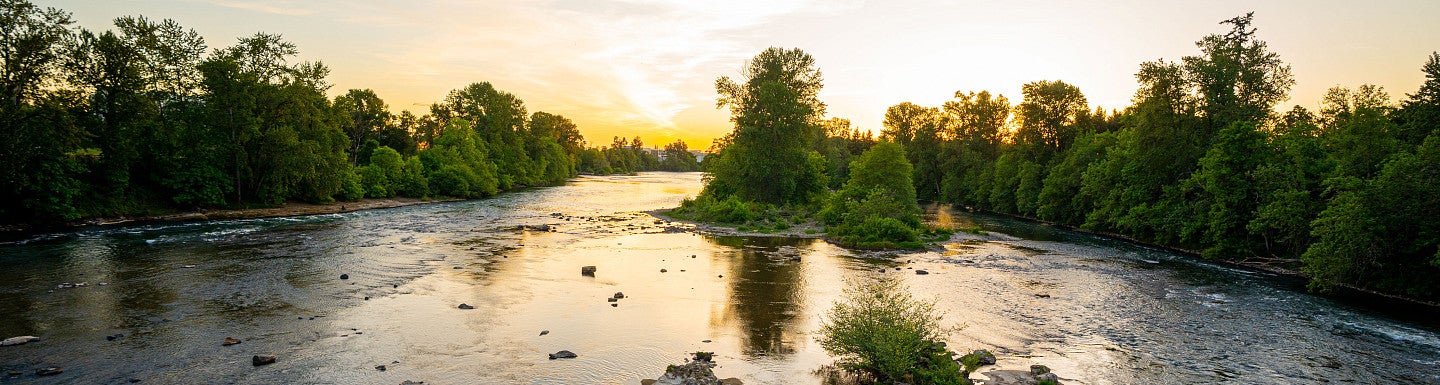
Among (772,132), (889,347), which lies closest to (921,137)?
(772,132)

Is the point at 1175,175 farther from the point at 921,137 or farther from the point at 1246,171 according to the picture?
the point at 921,137

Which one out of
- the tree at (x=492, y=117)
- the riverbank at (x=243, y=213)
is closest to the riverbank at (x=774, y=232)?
the riverbank at (x=243, y=213)

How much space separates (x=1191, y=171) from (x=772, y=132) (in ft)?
96.6

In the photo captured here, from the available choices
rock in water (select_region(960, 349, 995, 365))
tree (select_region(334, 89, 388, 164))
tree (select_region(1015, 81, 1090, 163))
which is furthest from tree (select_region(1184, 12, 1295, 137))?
tree (select_region(334, 89, 388, 164))

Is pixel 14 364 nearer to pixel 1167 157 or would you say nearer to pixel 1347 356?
pixel 1347 356

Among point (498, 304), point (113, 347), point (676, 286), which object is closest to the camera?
point (113, 347)

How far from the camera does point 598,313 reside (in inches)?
682

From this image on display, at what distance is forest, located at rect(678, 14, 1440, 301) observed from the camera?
20859 mm

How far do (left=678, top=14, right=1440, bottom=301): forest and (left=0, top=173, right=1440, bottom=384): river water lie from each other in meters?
2.88

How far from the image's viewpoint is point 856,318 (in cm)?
1180

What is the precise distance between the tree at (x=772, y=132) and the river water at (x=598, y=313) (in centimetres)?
2214

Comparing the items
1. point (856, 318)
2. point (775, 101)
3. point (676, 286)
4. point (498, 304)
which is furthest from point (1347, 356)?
point (775, 101)

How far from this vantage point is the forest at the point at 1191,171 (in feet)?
68.4

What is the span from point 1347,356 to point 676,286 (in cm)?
1793
